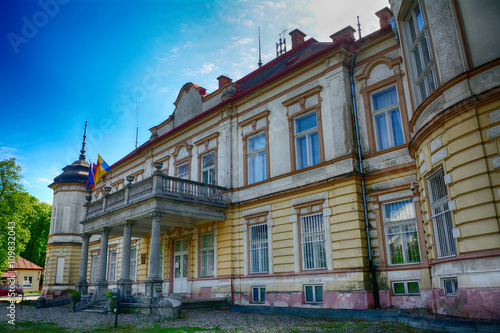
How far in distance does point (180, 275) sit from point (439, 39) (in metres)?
17.0

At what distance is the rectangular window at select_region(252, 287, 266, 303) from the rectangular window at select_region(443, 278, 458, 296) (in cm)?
859

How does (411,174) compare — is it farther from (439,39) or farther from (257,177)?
(257,177)

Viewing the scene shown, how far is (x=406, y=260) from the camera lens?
1194 centimetres

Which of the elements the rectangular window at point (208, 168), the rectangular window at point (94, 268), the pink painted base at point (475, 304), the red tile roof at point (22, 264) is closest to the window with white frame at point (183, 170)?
the rectangular window at point (208, 168)

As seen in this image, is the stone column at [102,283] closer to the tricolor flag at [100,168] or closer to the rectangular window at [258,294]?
the tricolor flag at [100,168]

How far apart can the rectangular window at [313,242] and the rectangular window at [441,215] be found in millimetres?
5353

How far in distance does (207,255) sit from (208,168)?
4589 mm

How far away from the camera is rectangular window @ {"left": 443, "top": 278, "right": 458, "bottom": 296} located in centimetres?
807

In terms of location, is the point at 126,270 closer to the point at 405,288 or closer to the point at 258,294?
the point at 258,294

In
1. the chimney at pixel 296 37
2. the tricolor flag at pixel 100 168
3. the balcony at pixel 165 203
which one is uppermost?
the chimney at pixel 296 37

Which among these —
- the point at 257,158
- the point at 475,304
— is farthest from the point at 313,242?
the point at 475,304

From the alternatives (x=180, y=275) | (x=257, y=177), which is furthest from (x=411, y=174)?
(x=180, y=275)

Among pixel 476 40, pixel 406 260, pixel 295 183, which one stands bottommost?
pixel 406 260

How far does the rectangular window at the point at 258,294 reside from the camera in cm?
1573
